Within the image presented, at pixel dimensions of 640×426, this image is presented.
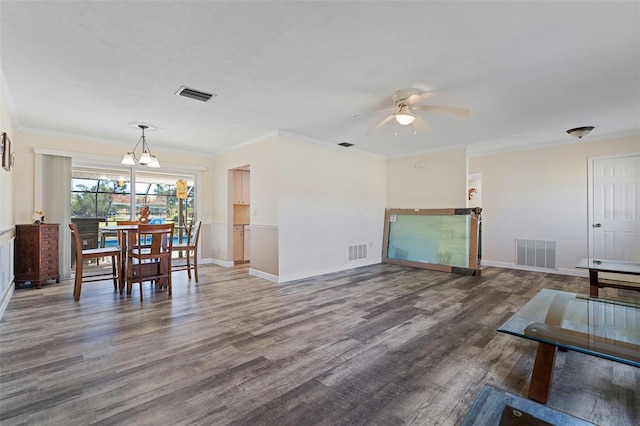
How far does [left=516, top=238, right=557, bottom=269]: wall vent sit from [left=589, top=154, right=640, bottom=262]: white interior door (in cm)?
57

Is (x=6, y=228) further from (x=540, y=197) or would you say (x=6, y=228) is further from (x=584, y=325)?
(x=540, y=197)

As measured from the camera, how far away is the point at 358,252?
6.19 m

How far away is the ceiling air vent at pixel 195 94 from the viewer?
320 centimetres

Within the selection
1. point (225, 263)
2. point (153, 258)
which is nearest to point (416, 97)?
point (153, 258)

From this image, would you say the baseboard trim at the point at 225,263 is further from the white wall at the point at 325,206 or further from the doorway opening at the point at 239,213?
the white wall at the point at 325,206

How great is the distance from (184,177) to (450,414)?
6.35 meters

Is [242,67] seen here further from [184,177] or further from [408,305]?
[184,177]

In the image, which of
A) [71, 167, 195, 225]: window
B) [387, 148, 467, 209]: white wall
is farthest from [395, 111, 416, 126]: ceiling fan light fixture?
[71, 167, 195, 225]: window

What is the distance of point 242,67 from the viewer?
271 cm

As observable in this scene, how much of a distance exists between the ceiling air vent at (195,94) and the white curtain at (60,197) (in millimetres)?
3236

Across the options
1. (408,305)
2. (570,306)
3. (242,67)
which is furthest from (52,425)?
(570,306)

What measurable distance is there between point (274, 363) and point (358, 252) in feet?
13.6

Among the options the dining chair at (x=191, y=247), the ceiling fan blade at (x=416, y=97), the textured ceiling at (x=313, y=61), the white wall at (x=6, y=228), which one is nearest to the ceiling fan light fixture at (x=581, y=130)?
the textured ceiling at (x=313, y=61)

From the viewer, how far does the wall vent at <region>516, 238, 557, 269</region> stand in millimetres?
5578
